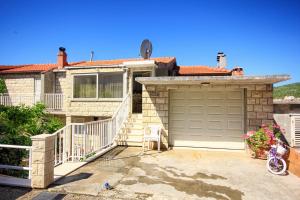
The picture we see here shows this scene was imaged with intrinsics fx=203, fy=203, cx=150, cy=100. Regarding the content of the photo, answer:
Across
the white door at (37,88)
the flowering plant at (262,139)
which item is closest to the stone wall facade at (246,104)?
the flowering plant at (262,139)

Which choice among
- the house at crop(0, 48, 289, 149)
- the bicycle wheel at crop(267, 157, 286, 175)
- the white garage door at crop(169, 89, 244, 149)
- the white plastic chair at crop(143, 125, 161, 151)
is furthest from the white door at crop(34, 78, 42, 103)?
the bicycle wheel at crop(267, 157, 286, 175)

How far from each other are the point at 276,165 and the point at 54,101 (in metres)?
13.4

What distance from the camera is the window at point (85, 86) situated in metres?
12.6

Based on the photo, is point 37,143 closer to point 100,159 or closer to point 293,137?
point 100,159

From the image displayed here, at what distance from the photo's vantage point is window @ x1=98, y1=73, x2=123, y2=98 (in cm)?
1195

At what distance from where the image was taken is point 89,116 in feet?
42.5

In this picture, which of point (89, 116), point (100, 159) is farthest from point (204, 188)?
point (89, 116)

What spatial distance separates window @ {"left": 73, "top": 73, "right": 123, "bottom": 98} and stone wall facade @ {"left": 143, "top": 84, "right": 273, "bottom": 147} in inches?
164

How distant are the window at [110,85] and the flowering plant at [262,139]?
24.2 ft

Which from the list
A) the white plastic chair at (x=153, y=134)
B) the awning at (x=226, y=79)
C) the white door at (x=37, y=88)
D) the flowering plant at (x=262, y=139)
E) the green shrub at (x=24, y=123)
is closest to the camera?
the awning at (x=226, y=79)

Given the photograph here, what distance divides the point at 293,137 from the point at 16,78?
18519 mm

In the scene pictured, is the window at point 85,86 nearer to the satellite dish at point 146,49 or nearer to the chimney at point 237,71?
the satellite dish at point 146,49

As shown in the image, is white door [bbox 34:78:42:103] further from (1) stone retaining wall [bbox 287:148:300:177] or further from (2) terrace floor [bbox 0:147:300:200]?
(1) stone retaining wall [bbox 287:148:300:177]

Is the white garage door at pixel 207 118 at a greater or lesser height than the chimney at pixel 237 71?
lesser
